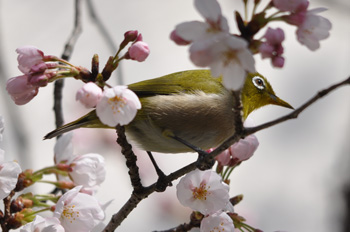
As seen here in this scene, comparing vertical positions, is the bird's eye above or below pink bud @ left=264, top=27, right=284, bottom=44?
below

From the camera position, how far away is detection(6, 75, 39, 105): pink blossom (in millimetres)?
2234

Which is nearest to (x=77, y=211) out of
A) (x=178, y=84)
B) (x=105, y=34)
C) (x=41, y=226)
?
(x=41, y=226)

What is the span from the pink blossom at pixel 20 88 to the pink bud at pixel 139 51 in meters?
0.43

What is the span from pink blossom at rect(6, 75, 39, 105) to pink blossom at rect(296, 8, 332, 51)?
1.10 m

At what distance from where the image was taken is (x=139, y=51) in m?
2.29

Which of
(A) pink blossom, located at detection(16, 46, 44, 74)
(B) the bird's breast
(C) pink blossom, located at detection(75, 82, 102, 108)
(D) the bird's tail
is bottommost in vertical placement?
(B) the bird's breast

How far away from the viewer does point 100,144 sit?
6.68 m

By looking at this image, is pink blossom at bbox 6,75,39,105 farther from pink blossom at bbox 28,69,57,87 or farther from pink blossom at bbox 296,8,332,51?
pink blossom at bbox 296,8,332,51

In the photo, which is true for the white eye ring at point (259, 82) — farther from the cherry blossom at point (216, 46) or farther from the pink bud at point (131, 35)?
the cherry blossom at point (216, 46)

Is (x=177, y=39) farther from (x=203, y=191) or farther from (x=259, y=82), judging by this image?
(x=259, y=82)

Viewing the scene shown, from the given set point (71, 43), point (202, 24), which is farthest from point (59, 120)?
point (202, 24)

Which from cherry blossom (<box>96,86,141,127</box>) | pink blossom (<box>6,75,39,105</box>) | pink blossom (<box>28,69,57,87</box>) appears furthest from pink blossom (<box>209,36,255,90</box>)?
pink blossom (<box>6,75,39,105</box>)

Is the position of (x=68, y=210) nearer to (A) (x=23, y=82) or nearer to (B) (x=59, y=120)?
(A) (x=23, y=82)

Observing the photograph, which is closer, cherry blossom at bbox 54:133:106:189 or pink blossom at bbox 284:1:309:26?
pink blossom at bbox 284:1:309:26
